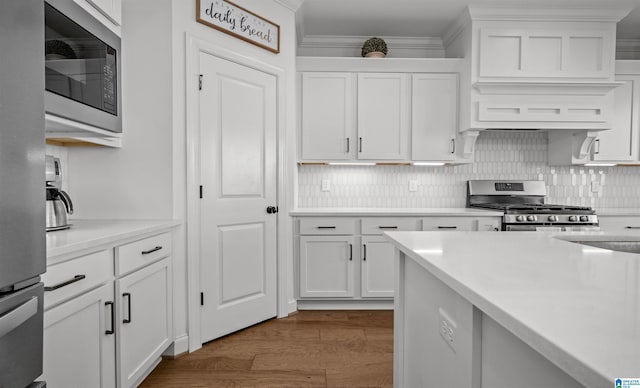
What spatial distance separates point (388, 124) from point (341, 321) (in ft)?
6.06

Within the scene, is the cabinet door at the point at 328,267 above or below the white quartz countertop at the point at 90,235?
below

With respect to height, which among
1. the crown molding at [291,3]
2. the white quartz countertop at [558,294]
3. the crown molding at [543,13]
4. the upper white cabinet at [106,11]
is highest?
the crown molding at [543,13]

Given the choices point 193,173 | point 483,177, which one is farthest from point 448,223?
point 193,173

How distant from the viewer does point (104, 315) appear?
1.64m

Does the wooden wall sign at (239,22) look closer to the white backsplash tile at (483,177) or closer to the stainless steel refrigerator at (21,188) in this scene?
the white backsplash tile at (483,177)

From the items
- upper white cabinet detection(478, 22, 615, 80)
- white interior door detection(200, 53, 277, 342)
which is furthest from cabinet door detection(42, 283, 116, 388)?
upper white cabinet detection(478, 22, 615, 80)

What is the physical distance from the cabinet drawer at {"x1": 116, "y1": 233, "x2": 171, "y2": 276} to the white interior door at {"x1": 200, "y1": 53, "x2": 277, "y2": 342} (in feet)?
1.17

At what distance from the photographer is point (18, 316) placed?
87 cm

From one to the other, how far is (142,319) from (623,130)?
442 cm

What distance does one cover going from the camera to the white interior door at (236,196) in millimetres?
2617

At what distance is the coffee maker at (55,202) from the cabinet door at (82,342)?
40cm

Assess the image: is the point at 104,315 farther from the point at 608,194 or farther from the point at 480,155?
the point at 608,194

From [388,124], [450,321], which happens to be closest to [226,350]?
[450,321]

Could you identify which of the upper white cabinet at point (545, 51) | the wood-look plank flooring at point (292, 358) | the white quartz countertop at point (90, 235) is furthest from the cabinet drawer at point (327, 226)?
the upper white cabinet at point (545, 51)
